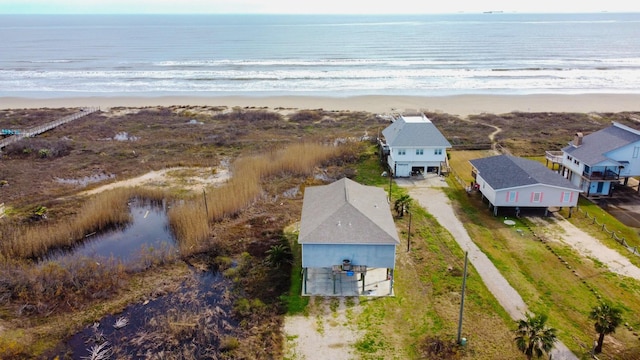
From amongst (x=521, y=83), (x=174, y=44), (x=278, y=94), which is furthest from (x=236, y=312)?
(x=174, y=44)

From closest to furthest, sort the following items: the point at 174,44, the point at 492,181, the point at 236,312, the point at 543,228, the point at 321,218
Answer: the point at 236,312
the point at 321,218
the point at 543,228
the point at 492,181
the point at 174,44

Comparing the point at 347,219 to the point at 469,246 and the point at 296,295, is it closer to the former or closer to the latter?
the point at 296,295

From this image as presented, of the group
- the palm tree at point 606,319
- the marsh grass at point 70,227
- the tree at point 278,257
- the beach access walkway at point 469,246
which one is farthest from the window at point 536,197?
the marsh grass at point 70,227

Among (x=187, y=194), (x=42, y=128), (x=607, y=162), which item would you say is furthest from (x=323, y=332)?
(x=42, y=128)

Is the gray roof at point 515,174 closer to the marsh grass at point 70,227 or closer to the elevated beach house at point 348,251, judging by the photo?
the elevated beach house at point 348,251

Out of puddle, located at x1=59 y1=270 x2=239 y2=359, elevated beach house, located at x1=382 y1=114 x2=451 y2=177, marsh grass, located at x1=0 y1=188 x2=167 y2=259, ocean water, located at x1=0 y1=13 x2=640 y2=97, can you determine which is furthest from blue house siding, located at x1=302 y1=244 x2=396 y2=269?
ocean water, located at x1=0 y1=13 x2=640 y2=97

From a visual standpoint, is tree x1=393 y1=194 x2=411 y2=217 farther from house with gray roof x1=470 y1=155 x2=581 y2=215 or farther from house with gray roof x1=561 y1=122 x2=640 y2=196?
house with gray roof x1=561 y1=122 x2=640 y2=196

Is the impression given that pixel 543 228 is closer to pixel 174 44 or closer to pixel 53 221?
pixel 53 221
